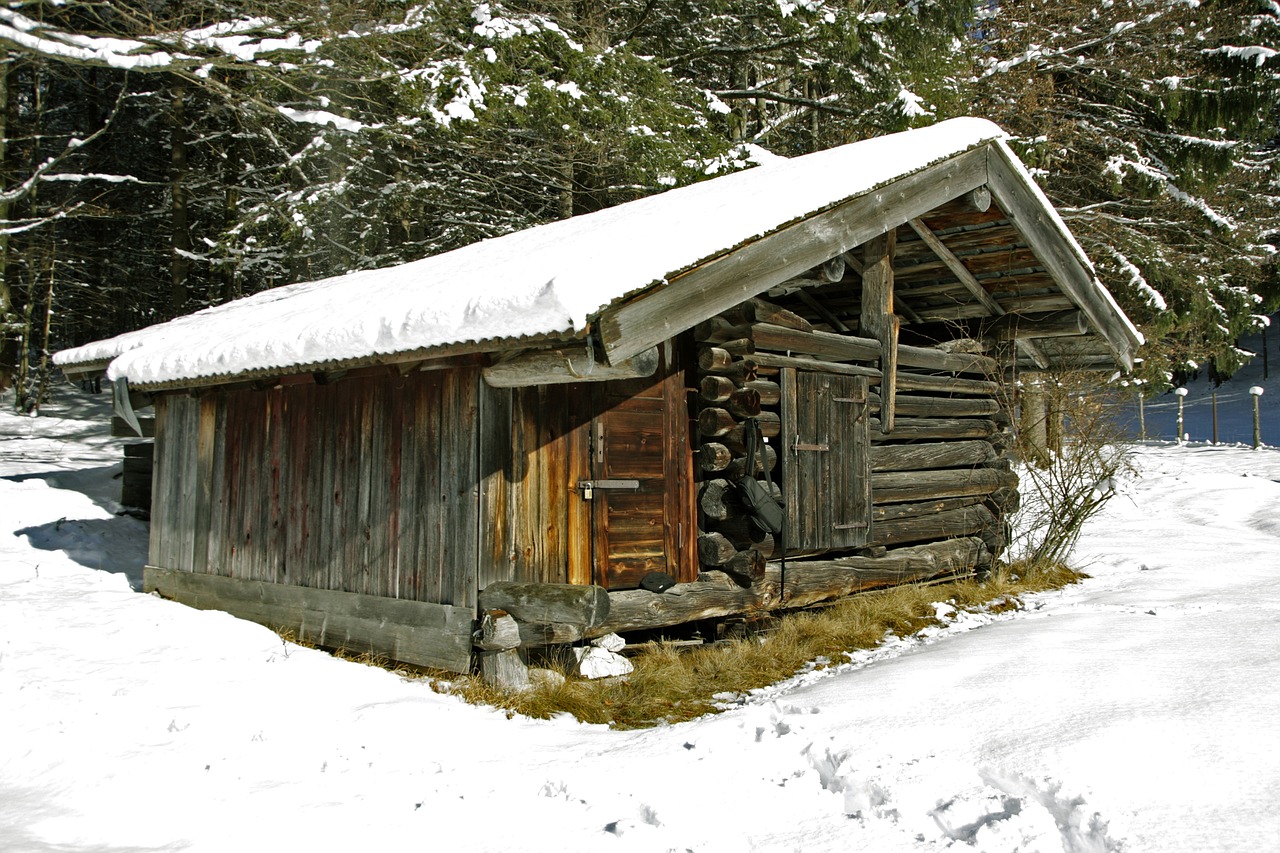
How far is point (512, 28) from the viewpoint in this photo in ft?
38.0

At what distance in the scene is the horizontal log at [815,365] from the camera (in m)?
7.57

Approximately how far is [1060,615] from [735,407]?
310cm

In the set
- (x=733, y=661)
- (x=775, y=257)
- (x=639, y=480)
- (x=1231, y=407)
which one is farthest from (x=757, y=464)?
(x=1231, y=407)

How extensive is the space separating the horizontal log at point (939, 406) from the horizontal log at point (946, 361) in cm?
33

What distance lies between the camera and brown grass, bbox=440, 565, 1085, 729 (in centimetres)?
560

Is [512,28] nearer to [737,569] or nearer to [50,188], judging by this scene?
[737,569]

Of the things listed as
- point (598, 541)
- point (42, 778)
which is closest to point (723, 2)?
point (598, 541)

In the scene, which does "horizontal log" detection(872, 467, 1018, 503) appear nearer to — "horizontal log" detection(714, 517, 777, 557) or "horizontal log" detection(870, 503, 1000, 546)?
"horizontal log" detection(870, 503, 1000, 546)

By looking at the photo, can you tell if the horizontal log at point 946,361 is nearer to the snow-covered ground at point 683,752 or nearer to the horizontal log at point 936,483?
the horizontal log at point 936,483

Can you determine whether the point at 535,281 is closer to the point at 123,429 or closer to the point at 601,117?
the point at 601,117

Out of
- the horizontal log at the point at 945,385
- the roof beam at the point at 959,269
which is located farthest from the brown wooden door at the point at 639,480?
the horizontal log at the point at 945,385

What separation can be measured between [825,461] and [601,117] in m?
6.26

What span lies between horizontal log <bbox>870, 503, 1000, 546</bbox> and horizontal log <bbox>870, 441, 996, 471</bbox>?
514 millimetres

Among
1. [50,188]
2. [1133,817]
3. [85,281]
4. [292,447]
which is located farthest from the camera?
[85,281]
